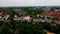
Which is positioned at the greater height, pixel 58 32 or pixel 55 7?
pixel 55 7

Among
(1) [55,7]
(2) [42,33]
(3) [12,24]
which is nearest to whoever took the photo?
(2) [42,33]

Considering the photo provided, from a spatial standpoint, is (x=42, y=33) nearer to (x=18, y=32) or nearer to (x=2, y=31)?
(x=18, y=32)

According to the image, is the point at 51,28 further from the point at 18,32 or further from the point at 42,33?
the point at 18,32

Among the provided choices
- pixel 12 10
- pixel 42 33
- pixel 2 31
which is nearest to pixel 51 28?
pixel 42 33

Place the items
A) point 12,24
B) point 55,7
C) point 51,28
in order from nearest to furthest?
point 51,28 < point 12,24 < point 55,7

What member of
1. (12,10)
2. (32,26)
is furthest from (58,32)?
(12,10)

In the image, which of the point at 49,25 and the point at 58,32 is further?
the point at 49,25

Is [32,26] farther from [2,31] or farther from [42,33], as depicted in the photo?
[2,31]

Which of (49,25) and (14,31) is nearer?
(14,31)

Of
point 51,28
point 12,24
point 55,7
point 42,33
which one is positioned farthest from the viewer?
point 55,7
